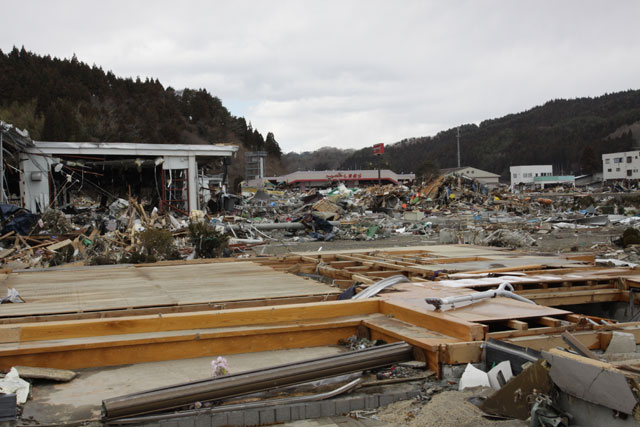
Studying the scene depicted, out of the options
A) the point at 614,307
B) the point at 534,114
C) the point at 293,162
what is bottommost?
the point at 614,307

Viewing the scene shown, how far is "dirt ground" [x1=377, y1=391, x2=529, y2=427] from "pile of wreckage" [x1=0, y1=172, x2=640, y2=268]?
32.7 ft

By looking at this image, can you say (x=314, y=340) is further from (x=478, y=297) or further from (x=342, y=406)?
(x=478, y=297)

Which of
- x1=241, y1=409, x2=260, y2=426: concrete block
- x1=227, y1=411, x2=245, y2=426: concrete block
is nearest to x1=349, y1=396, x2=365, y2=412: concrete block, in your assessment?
x1=241, y1=409, x2=260, y2=426: concrete block

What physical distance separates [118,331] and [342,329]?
2.16 metres

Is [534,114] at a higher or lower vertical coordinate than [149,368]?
higher

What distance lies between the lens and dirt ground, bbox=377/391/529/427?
3.82 meters

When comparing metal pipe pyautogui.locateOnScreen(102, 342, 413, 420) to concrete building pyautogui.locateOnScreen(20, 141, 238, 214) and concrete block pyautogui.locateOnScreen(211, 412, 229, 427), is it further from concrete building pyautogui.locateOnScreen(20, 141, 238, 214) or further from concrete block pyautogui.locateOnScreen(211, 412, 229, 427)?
concrete building pyautogui.locateOnScreen(20, 141, 238, 214)

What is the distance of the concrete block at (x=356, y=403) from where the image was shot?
166 inches

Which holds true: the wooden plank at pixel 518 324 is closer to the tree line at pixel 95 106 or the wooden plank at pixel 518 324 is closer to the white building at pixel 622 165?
the tree line at pixel 95 106

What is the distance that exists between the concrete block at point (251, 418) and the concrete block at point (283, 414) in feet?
0.48

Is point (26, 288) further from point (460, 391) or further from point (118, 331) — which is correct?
point (460, 391)

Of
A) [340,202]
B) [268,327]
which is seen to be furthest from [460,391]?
[340,202]

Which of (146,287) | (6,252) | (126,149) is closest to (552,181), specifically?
(126,149)

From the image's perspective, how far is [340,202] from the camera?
37062 millimetres
